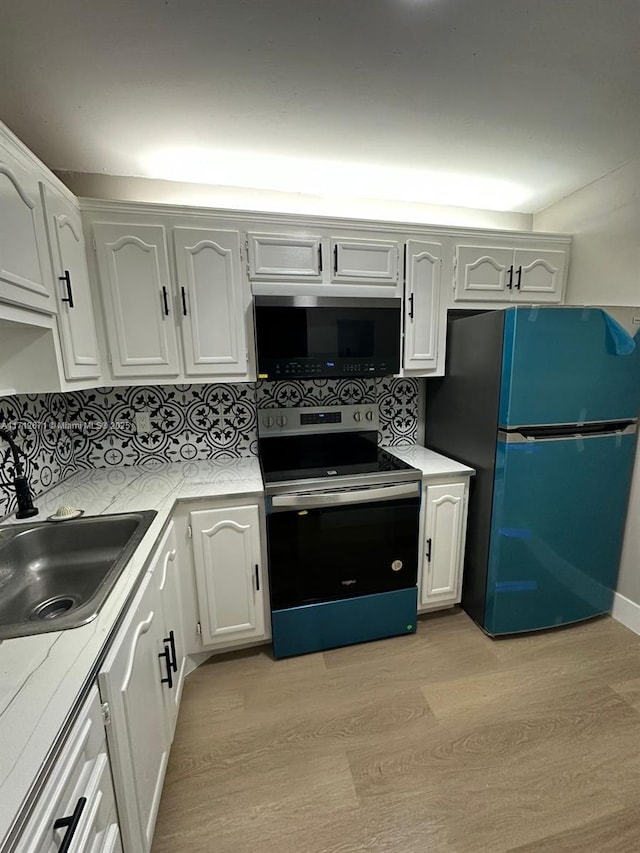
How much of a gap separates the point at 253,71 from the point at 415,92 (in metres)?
0.58

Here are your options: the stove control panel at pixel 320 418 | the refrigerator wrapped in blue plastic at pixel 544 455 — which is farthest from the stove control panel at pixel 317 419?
the refrigerator wrapped in blue plastic at pixel 544 455

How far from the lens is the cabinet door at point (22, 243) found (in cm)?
105

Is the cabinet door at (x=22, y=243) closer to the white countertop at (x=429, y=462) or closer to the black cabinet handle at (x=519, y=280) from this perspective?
the white countertop at (x=429, y=462)

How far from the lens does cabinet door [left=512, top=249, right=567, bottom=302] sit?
2.09 metres

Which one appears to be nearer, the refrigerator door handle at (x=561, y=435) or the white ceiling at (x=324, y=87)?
the white ceiling at (x=324, y=87)

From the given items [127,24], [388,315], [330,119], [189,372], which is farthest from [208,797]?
[330,119]

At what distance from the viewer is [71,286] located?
1.41 meters

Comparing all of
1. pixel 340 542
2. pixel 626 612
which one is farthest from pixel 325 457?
pixel 626 612

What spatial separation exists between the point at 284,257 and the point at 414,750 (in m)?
2.16

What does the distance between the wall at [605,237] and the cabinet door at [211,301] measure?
1931 millimetres

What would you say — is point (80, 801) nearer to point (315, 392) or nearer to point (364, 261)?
point (315, 392)

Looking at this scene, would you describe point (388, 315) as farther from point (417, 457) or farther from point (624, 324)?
point (624, 324)

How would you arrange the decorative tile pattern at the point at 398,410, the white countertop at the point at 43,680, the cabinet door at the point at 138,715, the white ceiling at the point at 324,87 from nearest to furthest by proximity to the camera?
1. the white countertop at the point at 43,680
2. the cabinet door at the point at 138,715
3. the white ceiling at the point at 324,87
4. the decorative tile pattern at the point at 398,410

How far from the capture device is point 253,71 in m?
1.21
